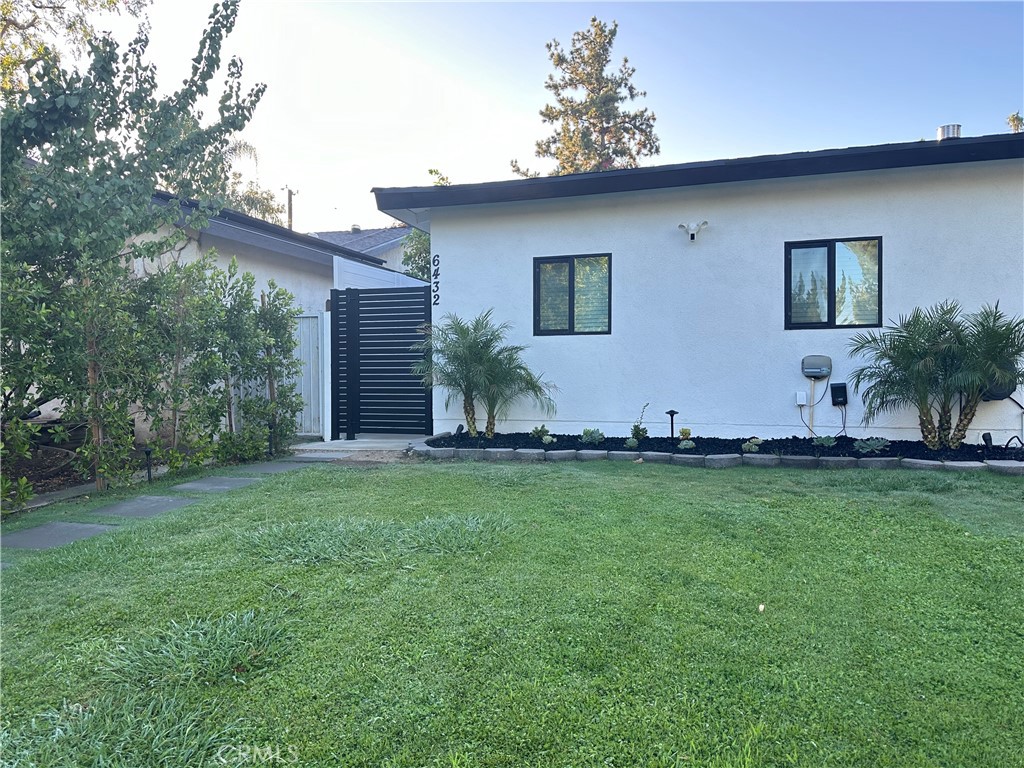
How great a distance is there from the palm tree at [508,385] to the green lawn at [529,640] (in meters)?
3.18

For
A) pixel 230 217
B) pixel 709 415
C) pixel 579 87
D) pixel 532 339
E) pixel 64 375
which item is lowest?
pixel 709 415

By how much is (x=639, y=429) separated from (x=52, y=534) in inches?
227

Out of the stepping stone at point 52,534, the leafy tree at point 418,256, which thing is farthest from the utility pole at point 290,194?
the stepping stone at point 52,534

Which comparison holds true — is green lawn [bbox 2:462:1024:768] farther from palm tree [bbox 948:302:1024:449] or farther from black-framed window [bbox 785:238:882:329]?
black-framed window [bbox 785:238:882:329]

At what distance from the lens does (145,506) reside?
4941mm

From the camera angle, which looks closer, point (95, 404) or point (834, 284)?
point (95, 404)

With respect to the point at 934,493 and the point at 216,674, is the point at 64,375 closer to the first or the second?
the point at 216,674

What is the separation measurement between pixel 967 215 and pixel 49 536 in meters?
9.09

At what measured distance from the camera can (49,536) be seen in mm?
4117

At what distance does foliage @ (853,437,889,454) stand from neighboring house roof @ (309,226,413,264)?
15.4 m

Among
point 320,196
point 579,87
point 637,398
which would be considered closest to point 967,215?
point 637,398

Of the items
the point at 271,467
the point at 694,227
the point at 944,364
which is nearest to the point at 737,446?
the point at 944,364

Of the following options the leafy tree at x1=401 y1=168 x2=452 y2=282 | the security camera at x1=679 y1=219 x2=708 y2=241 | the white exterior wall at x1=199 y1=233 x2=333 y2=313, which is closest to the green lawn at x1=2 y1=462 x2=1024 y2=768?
the security camera at x1=679 y1=219 x2=708 y2=241

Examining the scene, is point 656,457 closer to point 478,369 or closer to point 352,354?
point 478,369
